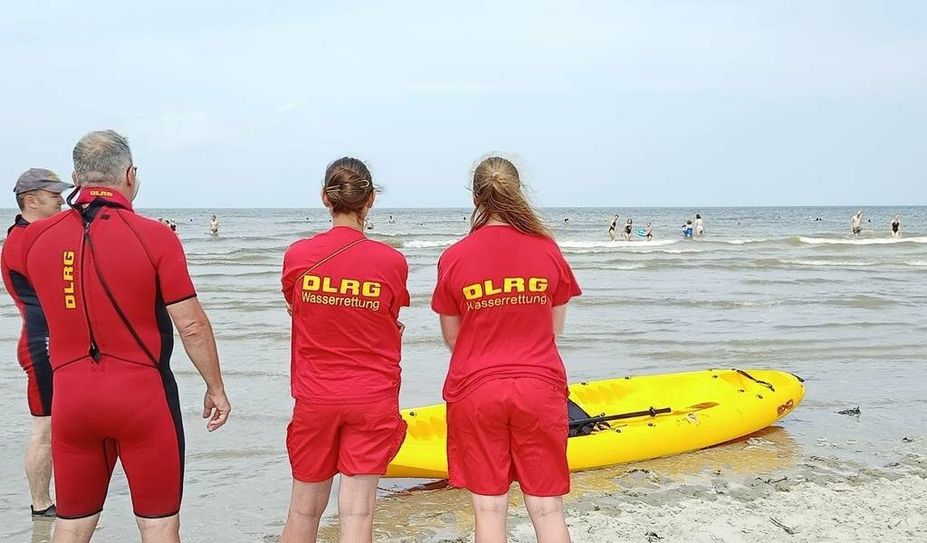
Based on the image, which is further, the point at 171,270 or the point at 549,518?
the point at 549,518

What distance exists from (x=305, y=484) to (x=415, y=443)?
2289 millimetres

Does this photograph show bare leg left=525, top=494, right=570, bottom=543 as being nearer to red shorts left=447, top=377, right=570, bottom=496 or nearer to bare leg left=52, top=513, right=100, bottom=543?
red shorts left=447, top=377, right=570, bottom=496

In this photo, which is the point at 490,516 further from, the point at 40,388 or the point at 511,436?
the point at 40,388

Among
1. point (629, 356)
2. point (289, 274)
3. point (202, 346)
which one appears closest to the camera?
point (202, 346)

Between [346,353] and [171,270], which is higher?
[171,270]

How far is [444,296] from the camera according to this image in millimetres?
3342

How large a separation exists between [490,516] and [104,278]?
1.70 m

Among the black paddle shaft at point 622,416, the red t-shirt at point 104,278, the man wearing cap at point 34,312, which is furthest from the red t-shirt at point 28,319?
the black paddle shaft at point 622,416

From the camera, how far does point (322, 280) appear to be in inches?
130

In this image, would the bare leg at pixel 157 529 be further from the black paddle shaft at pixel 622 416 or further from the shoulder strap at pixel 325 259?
the black paddle shaft at pixel 622 416

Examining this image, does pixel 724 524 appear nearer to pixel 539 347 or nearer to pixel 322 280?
pixel 539 347

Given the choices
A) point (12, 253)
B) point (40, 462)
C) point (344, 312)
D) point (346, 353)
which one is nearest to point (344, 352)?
point (346, 353)

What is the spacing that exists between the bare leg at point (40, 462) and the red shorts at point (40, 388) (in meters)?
0.08

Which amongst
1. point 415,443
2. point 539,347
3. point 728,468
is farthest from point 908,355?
point 539,347
